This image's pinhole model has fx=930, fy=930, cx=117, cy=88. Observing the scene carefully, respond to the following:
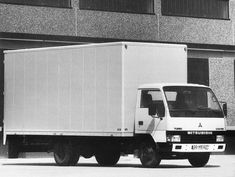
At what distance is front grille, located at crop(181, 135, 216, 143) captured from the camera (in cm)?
2394

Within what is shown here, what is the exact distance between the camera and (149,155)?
958 inches

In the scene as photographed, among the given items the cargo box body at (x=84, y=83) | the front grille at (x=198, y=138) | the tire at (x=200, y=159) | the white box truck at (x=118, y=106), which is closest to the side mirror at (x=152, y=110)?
the white box truck at (x=118, y=106)

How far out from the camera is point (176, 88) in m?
24.5

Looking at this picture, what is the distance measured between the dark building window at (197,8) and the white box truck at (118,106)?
13382mm

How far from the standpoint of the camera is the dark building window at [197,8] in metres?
39.2

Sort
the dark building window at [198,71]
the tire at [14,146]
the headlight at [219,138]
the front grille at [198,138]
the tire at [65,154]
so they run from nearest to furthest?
1. the front grille at [198,138]
2. the headlight at [219,138]
3. the tire at [65,154]
4. the tire at [14,146]
5. the dark building window at [198,71]

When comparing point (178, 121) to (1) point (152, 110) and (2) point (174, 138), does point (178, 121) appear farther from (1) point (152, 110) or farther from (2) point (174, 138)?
(1) point (152, 110)

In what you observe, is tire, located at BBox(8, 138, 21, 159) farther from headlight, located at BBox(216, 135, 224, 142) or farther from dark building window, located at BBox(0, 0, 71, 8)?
dark building window, located at BBox(0, 0, 71, 8)

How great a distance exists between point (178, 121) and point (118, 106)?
164cm

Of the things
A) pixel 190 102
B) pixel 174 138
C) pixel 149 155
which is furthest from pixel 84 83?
pixel 174 138

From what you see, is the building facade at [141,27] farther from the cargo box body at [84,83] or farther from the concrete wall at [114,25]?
the cargo box body at [84,83]

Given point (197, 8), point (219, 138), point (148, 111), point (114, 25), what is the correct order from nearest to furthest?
point (148, 111)
point (219, 138)
point (114, 25)
point (197, 8)

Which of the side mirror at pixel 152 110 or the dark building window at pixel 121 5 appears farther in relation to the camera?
the dark building window at pixel 121 5

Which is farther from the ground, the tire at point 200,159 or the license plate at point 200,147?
the license plate at point 200,147
